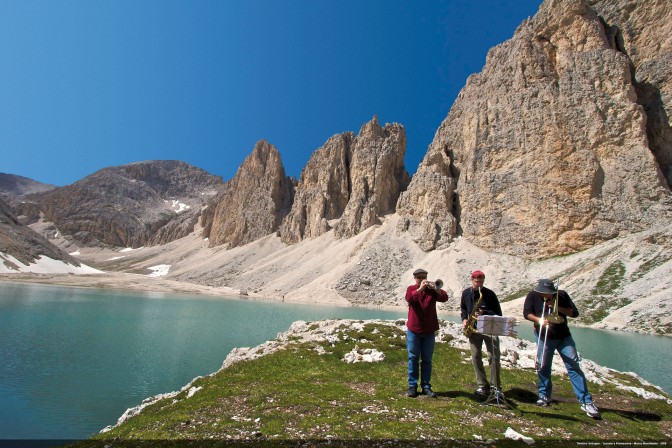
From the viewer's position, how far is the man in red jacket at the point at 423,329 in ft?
35.2

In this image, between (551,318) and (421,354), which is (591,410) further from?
(421,354)

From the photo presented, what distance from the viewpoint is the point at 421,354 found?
10820mm

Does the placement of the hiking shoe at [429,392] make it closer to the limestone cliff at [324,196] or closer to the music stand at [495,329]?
the music stand at [495,329]

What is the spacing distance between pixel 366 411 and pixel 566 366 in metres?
5.75

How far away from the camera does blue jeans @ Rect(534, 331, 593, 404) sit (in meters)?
9.89

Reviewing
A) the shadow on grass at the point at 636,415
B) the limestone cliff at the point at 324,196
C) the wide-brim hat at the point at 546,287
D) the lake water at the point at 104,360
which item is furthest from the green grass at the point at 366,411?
the limestone cliff at the point at 324,196

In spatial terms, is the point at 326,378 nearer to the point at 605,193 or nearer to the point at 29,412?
the point at 29,412

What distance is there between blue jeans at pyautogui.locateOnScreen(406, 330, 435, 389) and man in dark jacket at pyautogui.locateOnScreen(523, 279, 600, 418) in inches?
118

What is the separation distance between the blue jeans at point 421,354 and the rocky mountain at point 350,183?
120 m

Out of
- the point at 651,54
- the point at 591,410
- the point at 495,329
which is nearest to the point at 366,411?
the point at 495,329

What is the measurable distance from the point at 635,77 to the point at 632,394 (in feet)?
375

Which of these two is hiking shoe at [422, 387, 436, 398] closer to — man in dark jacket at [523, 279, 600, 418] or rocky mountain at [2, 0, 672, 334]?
man in dark jacket at [523, 279, 600, 418]

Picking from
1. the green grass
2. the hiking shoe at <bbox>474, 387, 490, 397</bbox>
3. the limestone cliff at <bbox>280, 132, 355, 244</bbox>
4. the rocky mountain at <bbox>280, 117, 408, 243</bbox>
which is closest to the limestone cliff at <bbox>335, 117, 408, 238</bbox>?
the rocky mountain at <bbox>280, 117, 408, 243</bbox>

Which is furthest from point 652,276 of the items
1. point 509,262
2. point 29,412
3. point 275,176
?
point 275,176
